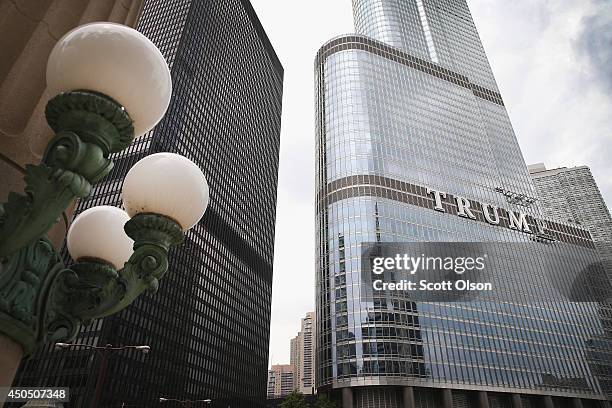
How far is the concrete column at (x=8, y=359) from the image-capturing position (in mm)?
2406

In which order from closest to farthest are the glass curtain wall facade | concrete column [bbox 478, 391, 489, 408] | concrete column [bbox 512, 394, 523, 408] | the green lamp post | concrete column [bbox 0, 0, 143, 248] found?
the green lamp post → concrete column [bbox 0, 0, 143, 248] → the glass curtain wall facade → concrete column [bbox 478, 391, 489, 408] → concrete column [bbox 512, 394, 523, 408]

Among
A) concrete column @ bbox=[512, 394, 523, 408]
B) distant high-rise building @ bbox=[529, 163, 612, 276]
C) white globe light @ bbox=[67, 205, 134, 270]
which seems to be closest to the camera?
white globe light @ bbox=[67, 205, 134, 270]

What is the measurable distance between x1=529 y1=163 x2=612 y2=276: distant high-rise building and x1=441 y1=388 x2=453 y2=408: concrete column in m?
71.1

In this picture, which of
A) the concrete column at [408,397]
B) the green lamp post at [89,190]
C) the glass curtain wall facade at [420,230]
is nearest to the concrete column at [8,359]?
the green lamp post at [89,190]

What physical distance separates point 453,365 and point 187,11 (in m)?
87.2

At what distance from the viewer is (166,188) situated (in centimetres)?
323

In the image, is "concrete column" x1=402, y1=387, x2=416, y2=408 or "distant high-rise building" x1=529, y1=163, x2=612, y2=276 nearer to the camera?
"concrete column" x1=402, y1=387, x2=416, y2=408

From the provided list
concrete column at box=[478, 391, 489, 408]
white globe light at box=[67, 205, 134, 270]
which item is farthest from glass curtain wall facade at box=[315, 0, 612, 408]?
white globe light at box=[67, 205, 134, 270]

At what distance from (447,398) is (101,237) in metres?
58.2

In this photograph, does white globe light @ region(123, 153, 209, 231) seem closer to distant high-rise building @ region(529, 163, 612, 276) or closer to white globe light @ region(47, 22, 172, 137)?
white globe light @ region(47, 22, 172, 137)

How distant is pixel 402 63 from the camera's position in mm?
83875

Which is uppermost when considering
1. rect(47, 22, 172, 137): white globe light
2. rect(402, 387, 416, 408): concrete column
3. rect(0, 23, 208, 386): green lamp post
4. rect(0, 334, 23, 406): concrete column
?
rect(402, 387, 416, 408): concrete column

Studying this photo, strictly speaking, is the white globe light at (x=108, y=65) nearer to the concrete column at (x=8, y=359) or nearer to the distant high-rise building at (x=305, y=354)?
the concrete column at (x=8, y=359)

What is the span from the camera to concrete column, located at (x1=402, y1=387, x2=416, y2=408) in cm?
5066
